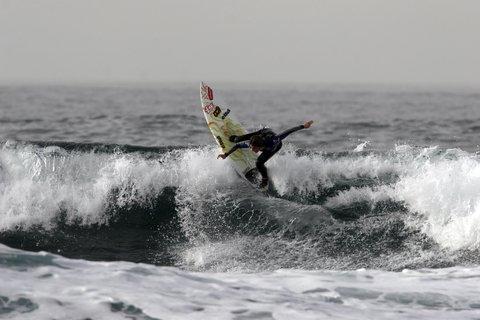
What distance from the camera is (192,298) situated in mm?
7684

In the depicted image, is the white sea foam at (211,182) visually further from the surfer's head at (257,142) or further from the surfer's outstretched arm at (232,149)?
the surfer's head at (257,142)

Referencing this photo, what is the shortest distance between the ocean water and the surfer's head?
3.35 feet

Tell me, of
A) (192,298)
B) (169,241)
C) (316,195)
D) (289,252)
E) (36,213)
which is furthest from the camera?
(316,195)

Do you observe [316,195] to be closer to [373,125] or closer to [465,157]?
[465,157]

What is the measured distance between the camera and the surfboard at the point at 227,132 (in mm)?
15391

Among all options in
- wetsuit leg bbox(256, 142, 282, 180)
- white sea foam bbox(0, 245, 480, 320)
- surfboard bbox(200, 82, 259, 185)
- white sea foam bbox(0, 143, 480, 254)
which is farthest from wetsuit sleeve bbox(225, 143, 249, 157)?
white sea foam bbox(0, 245, 480, 320)

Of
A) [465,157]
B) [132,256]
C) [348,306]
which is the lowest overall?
[132,256]

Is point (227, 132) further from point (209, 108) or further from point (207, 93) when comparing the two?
point (207, 93)

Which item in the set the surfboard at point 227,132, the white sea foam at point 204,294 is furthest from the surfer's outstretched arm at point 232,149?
the white sea foam at point 204,294

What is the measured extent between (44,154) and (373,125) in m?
20.8

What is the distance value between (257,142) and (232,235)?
8.04 feet

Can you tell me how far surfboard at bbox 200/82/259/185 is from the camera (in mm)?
15391

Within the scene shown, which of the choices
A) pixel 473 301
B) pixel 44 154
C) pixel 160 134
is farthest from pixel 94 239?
pixel 160 134

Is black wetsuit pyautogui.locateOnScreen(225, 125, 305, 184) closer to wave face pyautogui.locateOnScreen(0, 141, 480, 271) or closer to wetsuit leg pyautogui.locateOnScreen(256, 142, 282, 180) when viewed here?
wetsuit leg pyautogui.locateOnScreen(256, 142, 282, 180)
